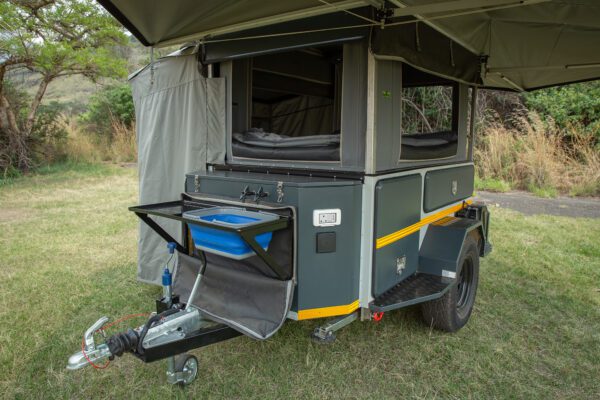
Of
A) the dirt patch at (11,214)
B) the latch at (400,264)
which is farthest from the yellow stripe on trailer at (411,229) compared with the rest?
the dirt patch at (11,214)

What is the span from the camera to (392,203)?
2572 millimetres

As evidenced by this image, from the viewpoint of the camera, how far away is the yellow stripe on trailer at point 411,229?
8.21ft

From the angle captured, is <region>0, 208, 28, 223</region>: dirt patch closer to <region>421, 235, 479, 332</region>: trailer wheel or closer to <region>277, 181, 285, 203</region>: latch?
<region>277, 181, 285, 203</region>: latch

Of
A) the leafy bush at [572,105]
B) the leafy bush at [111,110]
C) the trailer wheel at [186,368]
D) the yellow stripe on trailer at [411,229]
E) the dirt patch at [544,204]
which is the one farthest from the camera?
the leafy bush at [111,110]

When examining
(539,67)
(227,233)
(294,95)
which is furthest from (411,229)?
(294,95)

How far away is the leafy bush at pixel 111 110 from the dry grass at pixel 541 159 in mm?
10426

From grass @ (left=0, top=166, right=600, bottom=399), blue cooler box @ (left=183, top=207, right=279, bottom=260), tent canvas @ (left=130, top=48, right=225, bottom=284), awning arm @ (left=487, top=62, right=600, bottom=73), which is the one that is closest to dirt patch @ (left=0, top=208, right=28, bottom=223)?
grass @ (left=0, top=166, right=600, bottom=399)

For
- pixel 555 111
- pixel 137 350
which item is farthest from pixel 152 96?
pixel 555 111

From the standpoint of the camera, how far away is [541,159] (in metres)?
8.44

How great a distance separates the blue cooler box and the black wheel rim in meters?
1.76

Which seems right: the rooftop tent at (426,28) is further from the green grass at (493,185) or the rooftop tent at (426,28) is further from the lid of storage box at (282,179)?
the green grass at (493,185)

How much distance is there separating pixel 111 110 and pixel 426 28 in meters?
13.3

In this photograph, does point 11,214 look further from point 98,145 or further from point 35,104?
point 98,145

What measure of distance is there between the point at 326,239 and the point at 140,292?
2.21m
